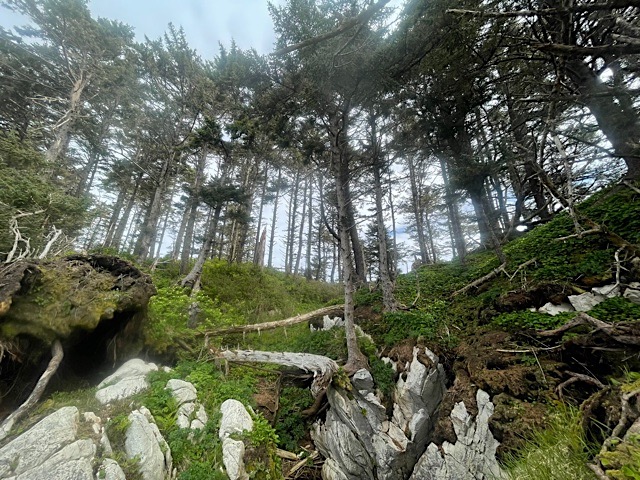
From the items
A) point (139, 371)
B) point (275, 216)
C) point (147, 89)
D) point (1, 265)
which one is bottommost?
point (139, 371)

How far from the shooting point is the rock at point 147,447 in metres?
3.18

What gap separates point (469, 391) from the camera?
4.81 m

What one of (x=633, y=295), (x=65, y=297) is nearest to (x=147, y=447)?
(x=65, y=297)

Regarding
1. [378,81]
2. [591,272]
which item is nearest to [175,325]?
[378,81]

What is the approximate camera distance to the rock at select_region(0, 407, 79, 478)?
2568 millimetres

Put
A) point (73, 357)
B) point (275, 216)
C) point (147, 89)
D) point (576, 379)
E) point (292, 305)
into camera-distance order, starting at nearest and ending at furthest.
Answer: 1. point (576, 379)
2. point (73, 357)
3. point (292, 305)
4. point (147, 89)
5. point (275, 216)

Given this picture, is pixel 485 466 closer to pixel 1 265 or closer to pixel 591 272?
pixel 591 272

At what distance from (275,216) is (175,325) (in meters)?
15.2

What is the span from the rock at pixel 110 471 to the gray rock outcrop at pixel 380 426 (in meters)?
4.28

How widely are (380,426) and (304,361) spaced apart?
2232 millimetres

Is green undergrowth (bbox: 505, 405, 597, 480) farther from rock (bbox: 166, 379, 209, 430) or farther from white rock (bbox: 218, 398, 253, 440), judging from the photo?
rock (bbox: 166, 379, 209, 430)

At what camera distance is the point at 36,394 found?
11.1 feet

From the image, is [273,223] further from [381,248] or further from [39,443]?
[39,443]

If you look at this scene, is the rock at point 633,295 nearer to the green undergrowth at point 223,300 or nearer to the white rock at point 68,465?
the white rock at point 68,465
